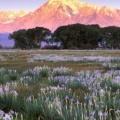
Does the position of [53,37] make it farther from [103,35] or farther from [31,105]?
[31,105]

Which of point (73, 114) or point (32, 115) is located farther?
point (32, 115)

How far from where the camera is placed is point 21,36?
111m

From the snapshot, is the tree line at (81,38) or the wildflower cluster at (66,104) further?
the tree line at (81,38)

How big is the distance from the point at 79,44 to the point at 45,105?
313 ft

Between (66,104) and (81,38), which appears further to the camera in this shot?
(81,38)

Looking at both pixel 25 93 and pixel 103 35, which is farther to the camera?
pixel 103 35

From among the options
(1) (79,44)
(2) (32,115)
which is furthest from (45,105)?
(1) (79,44)

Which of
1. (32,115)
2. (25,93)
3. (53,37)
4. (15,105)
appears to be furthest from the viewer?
(53,37)

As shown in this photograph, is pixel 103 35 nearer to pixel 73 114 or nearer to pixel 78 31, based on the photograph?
pixel 78 31

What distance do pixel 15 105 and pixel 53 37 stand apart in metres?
104

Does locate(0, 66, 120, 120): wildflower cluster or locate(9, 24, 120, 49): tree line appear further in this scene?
locate(9, 24, 120, 49): tree line

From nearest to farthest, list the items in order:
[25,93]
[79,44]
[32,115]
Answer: [32,115], [25,93], [79,44]

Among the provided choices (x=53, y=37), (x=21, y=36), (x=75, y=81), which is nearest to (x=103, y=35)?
(x=53, y=37)

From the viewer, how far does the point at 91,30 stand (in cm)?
Answer: 10138
